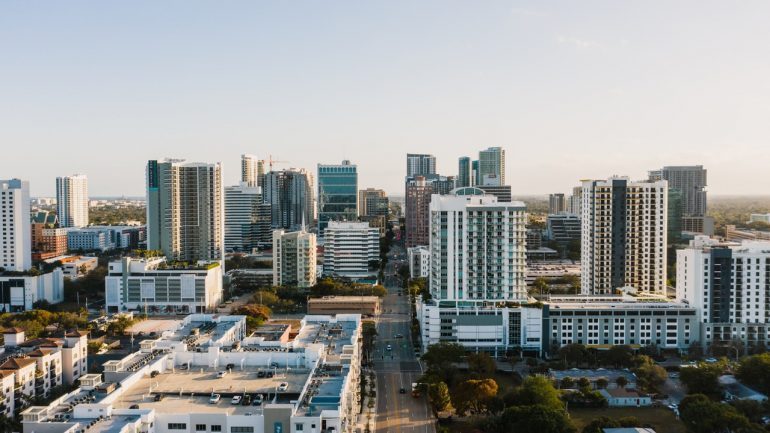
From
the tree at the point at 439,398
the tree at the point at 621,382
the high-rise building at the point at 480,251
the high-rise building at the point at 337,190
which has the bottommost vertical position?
the tree at the point at 621,382

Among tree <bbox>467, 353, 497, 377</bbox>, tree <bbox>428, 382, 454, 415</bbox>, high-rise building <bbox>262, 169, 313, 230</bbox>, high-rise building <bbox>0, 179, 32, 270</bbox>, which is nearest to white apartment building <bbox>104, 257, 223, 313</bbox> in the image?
high-rise building <bbox>0, 179, 32, 270</bbox>

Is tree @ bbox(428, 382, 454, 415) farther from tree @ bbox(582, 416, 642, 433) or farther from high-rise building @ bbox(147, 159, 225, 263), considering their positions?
high-rise building @ bbox(147, 159, 225, 263)

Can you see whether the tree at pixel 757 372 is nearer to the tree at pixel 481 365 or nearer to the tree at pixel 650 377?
the tree at pixel 650 377

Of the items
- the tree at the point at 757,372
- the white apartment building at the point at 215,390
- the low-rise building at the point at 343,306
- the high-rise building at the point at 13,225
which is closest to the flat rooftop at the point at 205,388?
the white apartment building at the point at 215,390

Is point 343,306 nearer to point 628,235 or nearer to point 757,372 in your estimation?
point 628,235

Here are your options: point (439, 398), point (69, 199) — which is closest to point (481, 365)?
point (439, 398)
